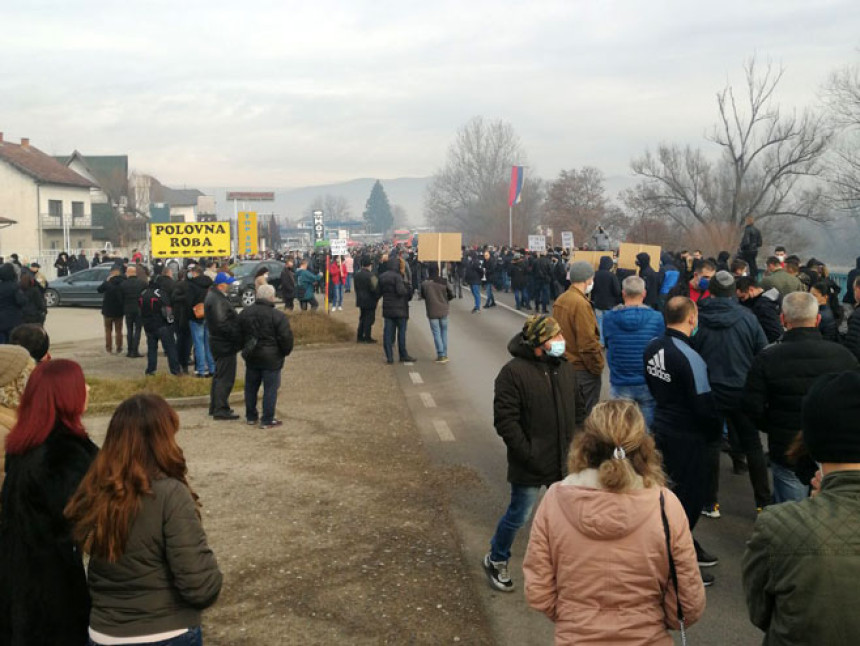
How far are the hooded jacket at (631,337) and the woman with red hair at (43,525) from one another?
5.21m

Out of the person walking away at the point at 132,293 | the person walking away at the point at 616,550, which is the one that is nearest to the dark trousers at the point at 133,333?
the person walking away at the point at 132,293

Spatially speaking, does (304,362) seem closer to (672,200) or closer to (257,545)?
(257,545)

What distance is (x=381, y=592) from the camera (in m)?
6.18

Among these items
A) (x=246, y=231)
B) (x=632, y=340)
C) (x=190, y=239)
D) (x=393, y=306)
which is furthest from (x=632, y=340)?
(x=246, y=231)

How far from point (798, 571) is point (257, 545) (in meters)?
5.34

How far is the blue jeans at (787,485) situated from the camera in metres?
5.91

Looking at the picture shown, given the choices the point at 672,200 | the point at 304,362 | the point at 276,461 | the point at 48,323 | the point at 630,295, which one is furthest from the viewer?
the point at 672,200

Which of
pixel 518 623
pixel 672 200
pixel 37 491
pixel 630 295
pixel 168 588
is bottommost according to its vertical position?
pixel 518 623

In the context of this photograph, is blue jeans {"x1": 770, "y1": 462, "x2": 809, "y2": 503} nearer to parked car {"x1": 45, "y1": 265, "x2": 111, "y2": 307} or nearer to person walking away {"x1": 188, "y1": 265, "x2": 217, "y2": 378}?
person walking away {"x1": 188, "y1": 265, "x2": 217, "y2": 378}

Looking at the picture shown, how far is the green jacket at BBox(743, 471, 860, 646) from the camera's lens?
8.24 ft

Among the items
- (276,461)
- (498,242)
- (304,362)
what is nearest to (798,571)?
(276,461)

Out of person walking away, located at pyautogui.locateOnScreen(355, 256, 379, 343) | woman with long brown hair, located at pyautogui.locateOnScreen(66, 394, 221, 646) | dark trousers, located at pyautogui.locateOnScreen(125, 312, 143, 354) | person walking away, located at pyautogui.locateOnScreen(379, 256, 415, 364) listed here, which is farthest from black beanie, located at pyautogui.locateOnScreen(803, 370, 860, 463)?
dark trousers, located at pyautogui.locateOnScreen(125, 312, 143, 354)

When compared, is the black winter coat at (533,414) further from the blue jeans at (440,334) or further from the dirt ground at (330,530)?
the blue jeans at (440,334)

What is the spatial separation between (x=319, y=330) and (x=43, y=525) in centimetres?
1749
